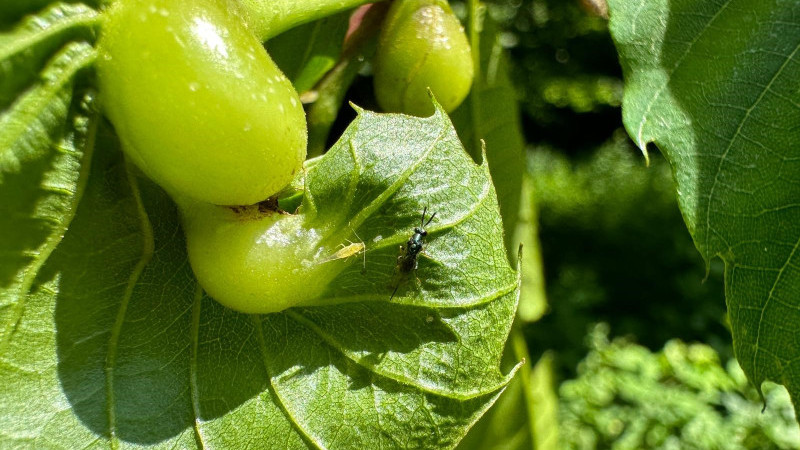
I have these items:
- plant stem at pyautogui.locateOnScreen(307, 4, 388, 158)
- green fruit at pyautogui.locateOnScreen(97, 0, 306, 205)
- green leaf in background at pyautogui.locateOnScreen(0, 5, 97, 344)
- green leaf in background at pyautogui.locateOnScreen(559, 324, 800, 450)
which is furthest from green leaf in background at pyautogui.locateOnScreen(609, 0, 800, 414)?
green leaf in background at pyautogui.locateOnScreen(559, 324, 800, 450)

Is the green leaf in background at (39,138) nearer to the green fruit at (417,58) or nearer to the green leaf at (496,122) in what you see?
the green fruit at (417,58)

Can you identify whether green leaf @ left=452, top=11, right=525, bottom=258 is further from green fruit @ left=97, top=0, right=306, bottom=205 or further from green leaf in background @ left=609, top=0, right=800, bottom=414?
green fruit @ left=97, top=0, right=306, bottom=205

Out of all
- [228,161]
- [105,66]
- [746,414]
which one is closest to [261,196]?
[228,161]

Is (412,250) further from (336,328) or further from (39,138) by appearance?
(39,138)

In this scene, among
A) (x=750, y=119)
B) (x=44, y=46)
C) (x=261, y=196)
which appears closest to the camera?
(x=44, y=46)

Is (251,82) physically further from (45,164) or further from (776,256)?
(776,256)

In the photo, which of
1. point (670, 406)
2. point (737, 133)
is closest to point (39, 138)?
point (737, 133)

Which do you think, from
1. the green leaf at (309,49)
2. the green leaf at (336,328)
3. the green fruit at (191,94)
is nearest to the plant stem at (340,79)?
the green leaf at (309,49)
